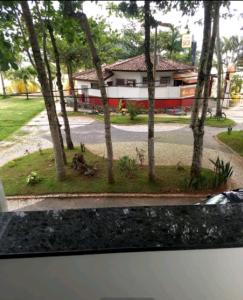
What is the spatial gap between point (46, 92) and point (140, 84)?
36 centimetres

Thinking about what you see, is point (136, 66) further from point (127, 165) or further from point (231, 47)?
point (127, 165)

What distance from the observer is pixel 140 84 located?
3.35 feet

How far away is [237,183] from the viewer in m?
1.41

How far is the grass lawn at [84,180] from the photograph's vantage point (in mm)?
1182

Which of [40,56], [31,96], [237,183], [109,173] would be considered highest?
[40,56]

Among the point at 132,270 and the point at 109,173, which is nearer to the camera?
the point at 132,270

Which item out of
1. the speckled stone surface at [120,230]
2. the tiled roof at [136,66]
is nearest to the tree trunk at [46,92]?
the tiled roof at [136,66]

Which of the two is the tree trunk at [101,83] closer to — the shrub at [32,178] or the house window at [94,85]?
the house window at [94,85]

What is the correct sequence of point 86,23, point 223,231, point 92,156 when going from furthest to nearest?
point 92,156
point 223,231
point 86,23

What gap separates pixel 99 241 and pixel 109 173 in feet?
1.75

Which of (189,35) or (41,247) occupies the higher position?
(189,35)

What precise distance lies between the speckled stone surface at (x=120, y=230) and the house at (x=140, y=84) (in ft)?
1.44

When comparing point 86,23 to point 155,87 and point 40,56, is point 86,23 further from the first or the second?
point 155,87

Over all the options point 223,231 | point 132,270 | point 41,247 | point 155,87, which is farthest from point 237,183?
point 41,247
